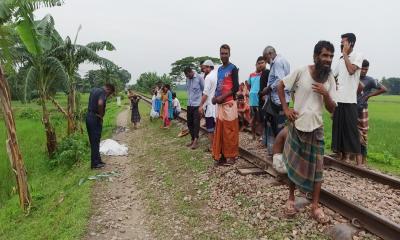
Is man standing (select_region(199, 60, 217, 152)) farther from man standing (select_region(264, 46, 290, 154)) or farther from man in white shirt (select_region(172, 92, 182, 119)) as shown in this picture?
man in white shirt (select_region(172, 92, 182, 119))

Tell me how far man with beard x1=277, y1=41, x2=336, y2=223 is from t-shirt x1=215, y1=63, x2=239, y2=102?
7.11 feet

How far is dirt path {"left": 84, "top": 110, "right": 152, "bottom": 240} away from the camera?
4.85 meters

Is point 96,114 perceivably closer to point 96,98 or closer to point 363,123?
point 96,98

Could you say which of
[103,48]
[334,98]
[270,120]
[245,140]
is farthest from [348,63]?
[103,48]

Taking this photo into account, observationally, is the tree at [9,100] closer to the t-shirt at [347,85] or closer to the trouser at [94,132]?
the trouser at [94,132]

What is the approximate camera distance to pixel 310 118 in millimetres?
4023

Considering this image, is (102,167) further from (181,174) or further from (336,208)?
(336,208)

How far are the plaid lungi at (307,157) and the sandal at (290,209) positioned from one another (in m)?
0.31

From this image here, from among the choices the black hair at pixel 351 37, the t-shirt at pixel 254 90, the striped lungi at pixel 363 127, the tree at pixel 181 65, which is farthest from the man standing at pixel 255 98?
the tree at pixel 181 65

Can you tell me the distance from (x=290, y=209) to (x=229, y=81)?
269 centimetres

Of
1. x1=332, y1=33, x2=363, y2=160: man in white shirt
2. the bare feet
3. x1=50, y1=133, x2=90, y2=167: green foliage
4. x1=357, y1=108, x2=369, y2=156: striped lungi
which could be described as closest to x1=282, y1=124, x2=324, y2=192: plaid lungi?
x1=332, y1=33, x2=363, y2=160: man in white shirt

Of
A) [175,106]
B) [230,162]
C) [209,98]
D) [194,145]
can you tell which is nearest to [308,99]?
[230,162]

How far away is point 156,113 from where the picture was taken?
53.3 ft

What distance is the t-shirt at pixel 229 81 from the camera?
6340mm
